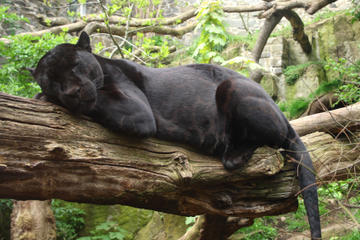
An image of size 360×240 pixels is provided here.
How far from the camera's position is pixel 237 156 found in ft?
8.44

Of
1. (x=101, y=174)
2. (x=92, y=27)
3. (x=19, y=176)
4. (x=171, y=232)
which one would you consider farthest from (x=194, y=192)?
(x=92, y=27)

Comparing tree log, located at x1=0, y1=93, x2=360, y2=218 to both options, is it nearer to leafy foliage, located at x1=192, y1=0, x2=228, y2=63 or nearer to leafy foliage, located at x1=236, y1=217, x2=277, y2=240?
leafy foliage, located at x1=236, y1=217, x2=277, y2=240

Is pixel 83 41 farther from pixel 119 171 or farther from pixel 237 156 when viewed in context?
pixel 237 156

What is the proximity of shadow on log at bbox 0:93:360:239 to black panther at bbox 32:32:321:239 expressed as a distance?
0.33ft

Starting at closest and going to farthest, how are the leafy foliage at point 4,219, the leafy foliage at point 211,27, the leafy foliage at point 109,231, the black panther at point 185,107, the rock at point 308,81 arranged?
1. the black panther at point 185,107
2. the leafy foliage at point 109,231
3. the leafy foliage at point 4,219
4. the leafy foliage at point 211,27
5. the rock at point 308,81

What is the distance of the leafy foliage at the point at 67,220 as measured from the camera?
5.85 metres

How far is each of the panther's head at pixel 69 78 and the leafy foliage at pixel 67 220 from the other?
431cm

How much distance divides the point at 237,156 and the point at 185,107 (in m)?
0.55

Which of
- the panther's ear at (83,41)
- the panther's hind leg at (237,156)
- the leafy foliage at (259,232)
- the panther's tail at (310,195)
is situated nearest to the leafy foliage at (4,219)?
the leafy foliage at (259,232)

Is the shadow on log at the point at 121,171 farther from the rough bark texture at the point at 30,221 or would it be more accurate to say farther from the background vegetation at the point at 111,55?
the rough bark texture at the point at 30,221

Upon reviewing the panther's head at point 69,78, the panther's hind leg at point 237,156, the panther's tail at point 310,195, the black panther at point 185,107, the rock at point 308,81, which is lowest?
the rock at point 308,81

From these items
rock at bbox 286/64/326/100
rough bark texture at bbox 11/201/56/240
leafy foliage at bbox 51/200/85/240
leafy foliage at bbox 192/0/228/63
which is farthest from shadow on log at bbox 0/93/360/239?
rock at bbox 286/64/326/100

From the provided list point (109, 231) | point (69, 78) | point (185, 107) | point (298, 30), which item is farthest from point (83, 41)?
point (298, 30)

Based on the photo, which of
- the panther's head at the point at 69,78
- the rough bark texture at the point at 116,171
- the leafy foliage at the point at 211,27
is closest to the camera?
the rough bark texture at the point at 116,171
